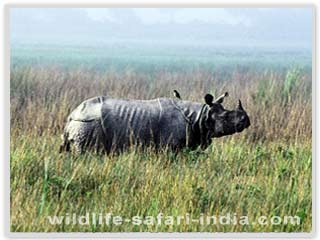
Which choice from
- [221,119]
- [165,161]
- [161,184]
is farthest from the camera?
[221,119]

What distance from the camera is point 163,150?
486 inches

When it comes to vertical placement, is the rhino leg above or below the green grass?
above

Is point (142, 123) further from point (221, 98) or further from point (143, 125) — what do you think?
point (221, 98)

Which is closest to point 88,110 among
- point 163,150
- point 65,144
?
point 65,144

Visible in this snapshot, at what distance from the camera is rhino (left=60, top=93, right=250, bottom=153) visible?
12.3 meters

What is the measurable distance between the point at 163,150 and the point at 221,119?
0.59 metres

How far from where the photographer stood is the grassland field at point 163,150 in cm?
1197

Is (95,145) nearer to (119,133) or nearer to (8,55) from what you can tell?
(119,133)

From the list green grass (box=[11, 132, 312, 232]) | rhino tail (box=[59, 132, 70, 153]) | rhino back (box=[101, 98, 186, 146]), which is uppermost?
rhino back (box=[101, 98, 186, 146])

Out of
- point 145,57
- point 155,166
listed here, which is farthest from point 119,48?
point 155,166

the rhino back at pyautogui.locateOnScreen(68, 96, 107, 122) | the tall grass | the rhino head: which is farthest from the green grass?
the rhino back at pyautogui.locateOnScreen(68, 96, 107, 122)

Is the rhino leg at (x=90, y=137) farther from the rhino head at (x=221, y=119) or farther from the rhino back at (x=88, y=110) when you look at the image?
the rhino head at (x=221, y=119)

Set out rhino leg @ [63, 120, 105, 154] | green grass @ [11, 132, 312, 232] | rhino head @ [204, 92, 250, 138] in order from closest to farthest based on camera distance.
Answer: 1. green grass @ [11, 132, 312, 232]
2. rhino leg @ [63, 120, 105, 154]
3. rhino head @ [204, 92, 250, 138]

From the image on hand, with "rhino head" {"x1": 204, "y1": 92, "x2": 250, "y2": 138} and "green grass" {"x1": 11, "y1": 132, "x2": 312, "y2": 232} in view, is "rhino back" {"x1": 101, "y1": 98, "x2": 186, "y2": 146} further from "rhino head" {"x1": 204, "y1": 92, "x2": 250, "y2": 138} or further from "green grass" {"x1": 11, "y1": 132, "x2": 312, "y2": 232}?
"rhino head" {"x1": 204, "y1": 92, "x2": 250, "y2": 138}
